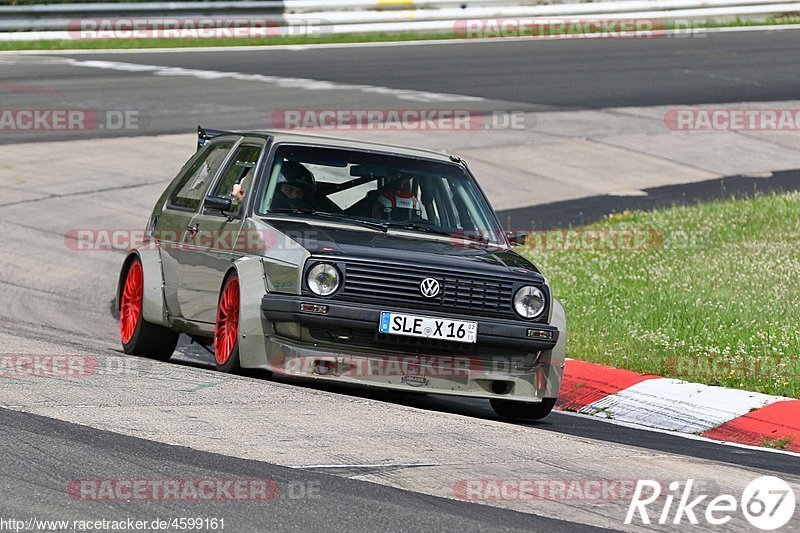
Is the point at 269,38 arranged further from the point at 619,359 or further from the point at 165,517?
the point at 165,517

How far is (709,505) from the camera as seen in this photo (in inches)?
235

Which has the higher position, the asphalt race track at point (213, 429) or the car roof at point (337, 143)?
the car roof at point (337, 143)

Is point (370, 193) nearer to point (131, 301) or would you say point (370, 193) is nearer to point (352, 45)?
point (131, 301)

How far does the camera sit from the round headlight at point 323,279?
8.23 meters

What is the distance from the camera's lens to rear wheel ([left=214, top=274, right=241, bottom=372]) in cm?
862

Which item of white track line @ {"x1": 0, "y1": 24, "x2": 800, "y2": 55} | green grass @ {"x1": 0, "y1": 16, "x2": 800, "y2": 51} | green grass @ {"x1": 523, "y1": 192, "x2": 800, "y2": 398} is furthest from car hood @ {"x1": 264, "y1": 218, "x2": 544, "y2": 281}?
green grass @ {"x1": 0, "y1": 16, "x2": 800, "y2": 51}

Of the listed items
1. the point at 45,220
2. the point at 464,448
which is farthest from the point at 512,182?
the point at 464,448

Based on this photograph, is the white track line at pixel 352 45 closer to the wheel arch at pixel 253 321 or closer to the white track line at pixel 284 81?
the white track line at pixel 284 81

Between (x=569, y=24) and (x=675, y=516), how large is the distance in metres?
29.4

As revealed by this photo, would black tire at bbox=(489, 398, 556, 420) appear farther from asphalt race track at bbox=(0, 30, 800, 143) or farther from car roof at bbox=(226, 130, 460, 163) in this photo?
asphalt race track at bbox=(0, 30, 800, 143)
